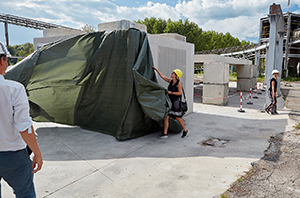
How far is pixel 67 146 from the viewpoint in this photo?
516cm

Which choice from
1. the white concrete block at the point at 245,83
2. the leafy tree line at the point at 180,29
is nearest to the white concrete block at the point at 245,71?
the white concrete block at the point at 245,83

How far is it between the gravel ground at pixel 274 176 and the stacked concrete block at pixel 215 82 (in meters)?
6.51

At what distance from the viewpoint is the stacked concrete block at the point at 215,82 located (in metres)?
11.6

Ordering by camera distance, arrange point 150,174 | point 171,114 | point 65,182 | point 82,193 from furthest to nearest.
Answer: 1. point 171,114
2. point 150,174
3. point 65,182
4. point 82,193

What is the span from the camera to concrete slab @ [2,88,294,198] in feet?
11.1

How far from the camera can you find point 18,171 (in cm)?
193

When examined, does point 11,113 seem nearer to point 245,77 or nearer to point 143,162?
point 143,162

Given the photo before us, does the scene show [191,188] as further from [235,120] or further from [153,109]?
[235,120]

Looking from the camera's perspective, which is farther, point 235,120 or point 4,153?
point 235,120

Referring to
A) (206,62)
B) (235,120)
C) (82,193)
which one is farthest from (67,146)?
(206,62)

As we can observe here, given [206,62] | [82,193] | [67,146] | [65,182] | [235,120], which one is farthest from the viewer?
[206,62]

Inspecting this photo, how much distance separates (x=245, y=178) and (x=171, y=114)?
8.59 feet

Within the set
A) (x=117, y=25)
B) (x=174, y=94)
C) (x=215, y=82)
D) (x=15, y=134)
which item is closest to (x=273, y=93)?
(x=215, y=82)

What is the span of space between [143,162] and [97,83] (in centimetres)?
265
